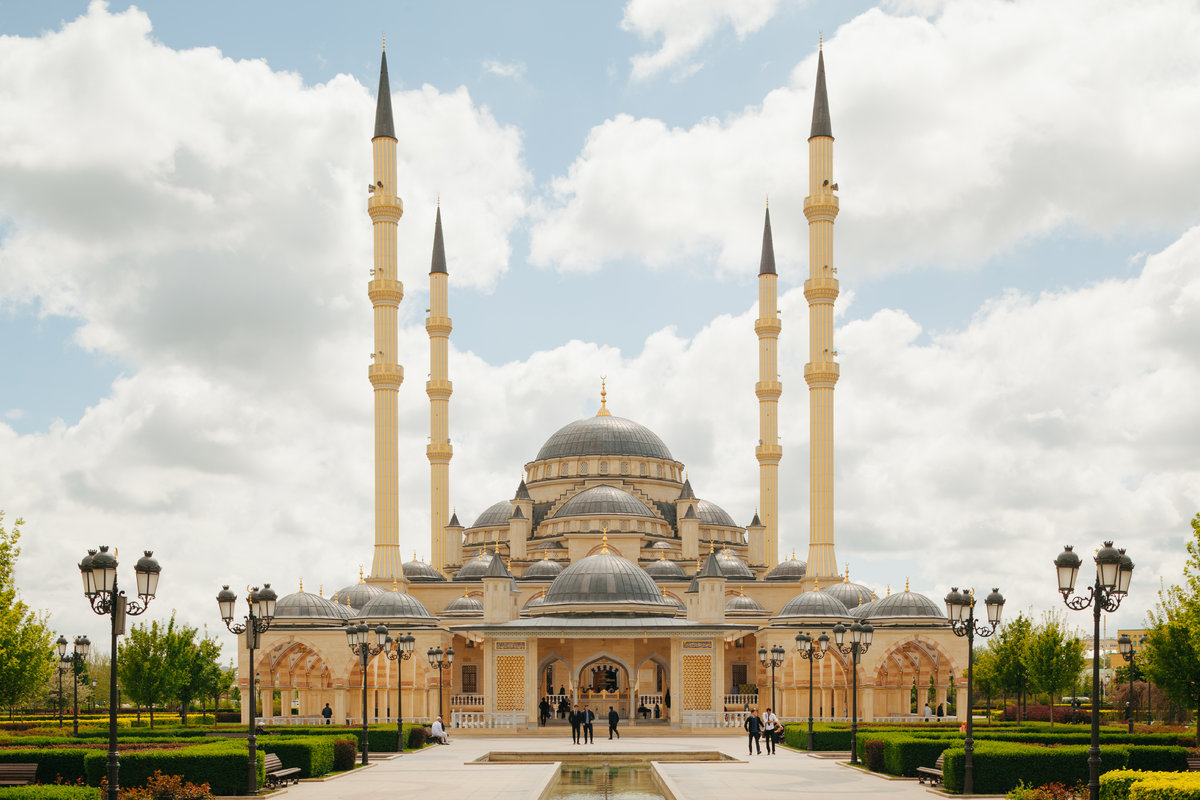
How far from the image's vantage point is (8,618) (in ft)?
90.1

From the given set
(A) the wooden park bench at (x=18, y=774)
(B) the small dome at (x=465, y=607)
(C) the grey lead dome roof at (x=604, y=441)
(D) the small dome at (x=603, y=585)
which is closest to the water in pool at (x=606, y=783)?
(A) the wooden park bench at (x=18, y=774)

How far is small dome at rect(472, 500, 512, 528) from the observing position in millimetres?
63003

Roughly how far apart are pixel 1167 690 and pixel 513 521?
33.1m

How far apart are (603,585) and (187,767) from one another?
22.6 meters

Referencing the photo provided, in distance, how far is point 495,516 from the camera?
63.8m

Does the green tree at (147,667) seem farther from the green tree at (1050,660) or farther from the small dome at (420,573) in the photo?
the green tree at (1050,660)

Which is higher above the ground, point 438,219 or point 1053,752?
point 438,219

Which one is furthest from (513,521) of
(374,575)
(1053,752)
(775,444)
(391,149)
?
(1053,752)

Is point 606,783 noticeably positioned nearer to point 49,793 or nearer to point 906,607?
point 49,793

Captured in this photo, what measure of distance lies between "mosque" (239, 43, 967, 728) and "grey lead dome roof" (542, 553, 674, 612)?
8 centimetres

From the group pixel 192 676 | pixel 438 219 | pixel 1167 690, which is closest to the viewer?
pixel 1167 690

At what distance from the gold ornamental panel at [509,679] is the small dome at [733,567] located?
18.4 m

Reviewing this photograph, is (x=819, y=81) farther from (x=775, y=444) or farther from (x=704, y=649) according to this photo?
(x=704, y=649)

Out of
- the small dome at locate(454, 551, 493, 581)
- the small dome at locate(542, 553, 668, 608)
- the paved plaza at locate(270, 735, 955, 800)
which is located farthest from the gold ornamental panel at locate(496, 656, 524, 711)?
the small dome at locate(454, 551, 493, 581)
